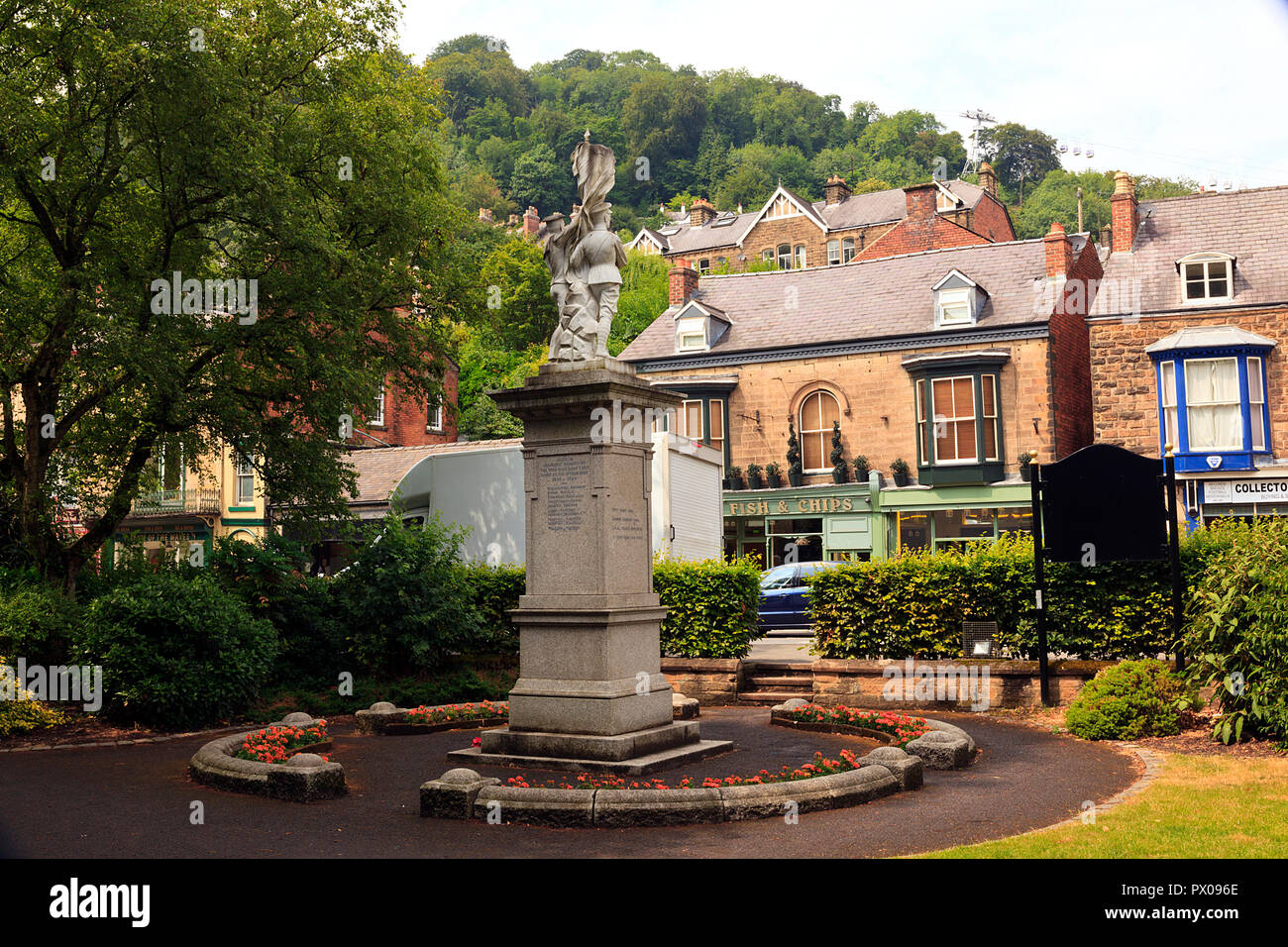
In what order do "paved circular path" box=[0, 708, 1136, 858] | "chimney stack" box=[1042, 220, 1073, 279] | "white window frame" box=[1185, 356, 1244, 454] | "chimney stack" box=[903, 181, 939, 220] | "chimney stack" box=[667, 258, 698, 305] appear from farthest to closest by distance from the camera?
"chimney stack" box=[903, 181, 939, 220], "chimney stack" box=[667, 258, 698, 305], "chimney stack" box=[1042, 220, 1073, 279], "white window frame" box=[1185, 356, 1244, 454], "paved circular path" box=[0, 708, 1136, 858]

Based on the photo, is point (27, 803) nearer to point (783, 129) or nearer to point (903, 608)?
point (903, 608)

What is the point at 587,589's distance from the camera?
35.1 feet

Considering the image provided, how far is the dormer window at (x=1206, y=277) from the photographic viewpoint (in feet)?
109

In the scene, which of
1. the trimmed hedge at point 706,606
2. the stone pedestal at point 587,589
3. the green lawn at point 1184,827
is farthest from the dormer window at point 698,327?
the green lawn at point 1184,827

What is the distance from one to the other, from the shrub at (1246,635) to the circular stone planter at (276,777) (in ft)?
29.8

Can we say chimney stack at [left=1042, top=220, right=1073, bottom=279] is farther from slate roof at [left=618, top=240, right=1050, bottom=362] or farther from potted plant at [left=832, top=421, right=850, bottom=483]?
potted plant at [left=832, top=421, right=850, bottom=483]

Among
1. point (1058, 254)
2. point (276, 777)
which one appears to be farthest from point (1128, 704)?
point (1058, 254)

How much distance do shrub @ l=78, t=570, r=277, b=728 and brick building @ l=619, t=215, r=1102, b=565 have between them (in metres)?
25.5

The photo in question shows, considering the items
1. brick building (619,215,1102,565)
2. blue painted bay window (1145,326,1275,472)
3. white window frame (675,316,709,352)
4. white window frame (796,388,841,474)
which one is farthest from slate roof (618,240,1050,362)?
blue painted bay window (1145,326,1275,472)

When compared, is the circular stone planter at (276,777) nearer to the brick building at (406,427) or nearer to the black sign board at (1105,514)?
the black sign board at (1105,514)

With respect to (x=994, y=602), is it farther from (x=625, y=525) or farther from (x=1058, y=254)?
(x=1058, y=254)

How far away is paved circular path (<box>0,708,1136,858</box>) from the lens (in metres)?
7.80

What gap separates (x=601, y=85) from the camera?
132m

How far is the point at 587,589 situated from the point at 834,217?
6872 centimetres
